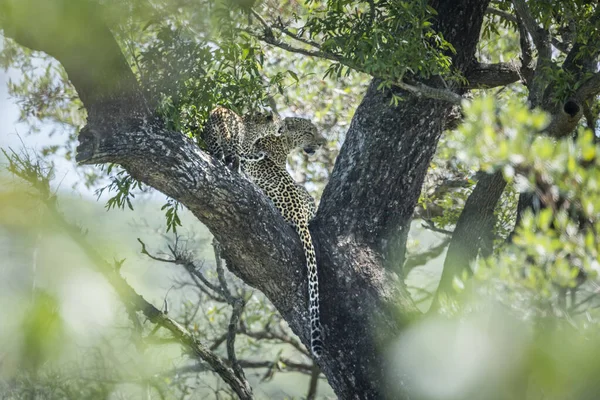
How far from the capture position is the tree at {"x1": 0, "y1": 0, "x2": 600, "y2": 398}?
4668 mm

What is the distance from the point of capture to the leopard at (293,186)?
5.25m

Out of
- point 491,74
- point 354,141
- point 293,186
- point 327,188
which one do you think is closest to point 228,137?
point 293,186

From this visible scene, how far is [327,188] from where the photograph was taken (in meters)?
5.87

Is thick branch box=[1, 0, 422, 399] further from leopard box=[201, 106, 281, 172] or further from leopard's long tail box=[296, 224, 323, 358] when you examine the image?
leopard box=[201, 106, 281, 172]

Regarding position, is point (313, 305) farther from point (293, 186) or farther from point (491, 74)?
point (491, 74)

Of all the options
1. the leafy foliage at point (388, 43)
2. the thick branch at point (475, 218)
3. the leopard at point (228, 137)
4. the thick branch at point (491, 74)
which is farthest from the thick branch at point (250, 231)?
the thick branch at point (491, 74)

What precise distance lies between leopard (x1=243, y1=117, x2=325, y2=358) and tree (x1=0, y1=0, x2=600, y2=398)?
A: 0.09 metres

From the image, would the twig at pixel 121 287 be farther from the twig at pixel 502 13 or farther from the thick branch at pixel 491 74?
the twig at pixel 502 13

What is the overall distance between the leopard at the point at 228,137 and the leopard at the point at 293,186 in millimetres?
168

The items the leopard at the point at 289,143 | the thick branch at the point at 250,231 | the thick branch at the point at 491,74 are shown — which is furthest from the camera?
the thick branch at the point at 491,74

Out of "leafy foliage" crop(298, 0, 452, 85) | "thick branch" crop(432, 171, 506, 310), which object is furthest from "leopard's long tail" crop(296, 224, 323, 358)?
"leafy foliage" crop(298, 0, 452, 85)

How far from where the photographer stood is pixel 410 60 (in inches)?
200

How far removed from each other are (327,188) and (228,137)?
0.83 meters

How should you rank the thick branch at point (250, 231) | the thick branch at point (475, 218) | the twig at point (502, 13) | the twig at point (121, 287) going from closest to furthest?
the thick branch at point (250, 231), the twig at point (121, 287), the thick branch at point (475, 218), the twig at point (502, 13)
